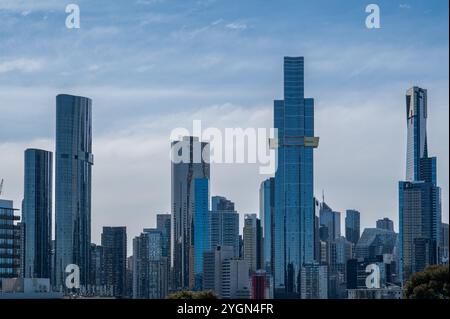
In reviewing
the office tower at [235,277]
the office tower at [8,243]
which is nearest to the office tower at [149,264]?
the office tower at [235,277]

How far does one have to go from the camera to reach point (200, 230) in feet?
422

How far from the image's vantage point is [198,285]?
114312mm

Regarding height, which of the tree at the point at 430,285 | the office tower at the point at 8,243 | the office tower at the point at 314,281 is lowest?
the office tower at the point at 314,281

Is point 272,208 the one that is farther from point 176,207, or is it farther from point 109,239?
point 109,239

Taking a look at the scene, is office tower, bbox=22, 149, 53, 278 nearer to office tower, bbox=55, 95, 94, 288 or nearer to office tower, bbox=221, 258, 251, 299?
office tower, bbox=55, 95, 94, 288

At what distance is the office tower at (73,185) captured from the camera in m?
117

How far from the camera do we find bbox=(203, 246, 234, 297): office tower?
354ft

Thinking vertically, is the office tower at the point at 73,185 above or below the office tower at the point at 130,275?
above

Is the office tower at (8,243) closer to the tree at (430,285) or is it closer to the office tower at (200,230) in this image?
the office tower at (200,230)

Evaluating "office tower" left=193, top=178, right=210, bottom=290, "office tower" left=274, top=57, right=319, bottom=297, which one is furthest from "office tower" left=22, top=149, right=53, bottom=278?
"office tower" left=274, top=57, right=319, bottom=297

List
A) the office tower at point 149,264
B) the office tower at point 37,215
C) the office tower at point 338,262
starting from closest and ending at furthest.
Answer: the office tower at point 149,264, the office tower at point 37,215, the office tower at point 338,262

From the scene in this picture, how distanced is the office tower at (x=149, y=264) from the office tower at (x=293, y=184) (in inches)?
574

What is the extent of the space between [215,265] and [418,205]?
2923 centimetres
